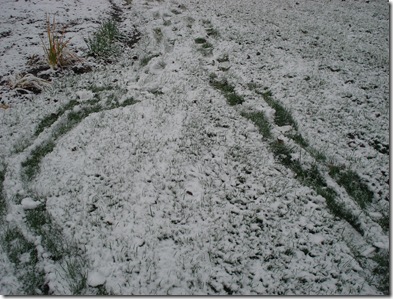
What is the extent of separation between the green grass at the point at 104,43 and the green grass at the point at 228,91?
11.5ft

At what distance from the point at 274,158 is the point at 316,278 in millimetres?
2333

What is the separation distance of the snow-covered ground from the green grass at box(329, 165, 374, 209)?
0.10 m

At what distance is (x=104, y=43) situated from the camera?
27.8 feet

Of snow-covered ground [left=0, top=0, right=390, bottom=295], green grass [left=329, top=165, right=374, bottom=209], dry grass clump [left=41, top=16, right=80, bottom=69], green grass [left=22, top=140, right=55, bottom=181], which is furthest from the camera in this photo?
dry grass clump [left=41, top=16, right=80, bottom=69]

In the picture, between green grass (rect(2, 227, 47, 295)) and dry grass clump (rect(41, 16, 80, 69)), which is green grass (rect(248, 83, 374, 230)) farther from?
dry grass clump (rect(41, 16, 80, 69))

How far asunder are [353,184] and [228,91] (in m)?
3.70

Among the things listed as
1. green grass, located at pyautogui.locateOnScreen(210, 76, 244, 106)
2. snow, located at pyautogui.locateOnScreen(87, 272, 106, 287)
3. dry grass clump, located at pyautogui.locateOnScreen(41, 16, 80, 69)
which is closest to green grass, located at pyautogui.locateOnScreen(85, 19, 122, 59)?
dry grass clump, located at pyautogui.locateOnScreen(41, 16, 80, 69)

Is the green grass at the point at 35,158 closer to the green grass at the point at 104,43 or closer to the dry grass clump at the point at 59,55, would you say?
the dry grass clump at the point at 59,55

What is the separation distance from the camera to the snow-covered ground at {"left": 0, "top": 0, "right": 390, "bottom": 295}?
371 cm

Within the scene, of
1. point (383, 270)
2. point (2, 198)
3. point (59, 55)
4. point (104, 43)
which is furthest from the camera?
point (104, 43)

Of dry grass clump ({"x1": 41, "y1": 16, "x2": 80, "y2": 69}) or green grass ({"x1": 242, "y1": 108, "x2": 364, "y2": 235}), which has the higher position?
dry grass clump ({"x1": 41, "y1": 16, "x2": 80, "y2": 69})

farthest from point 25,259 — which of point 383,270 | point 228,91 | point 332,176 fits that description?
point 228,91

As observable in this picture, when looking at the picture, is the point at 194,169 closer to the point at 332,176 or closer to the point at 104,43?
the point at 332,176

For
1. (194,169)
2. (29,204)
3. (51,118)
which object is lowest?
(29,204)
